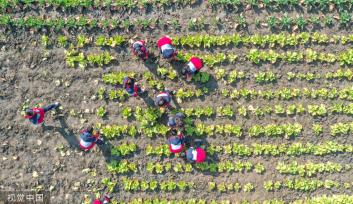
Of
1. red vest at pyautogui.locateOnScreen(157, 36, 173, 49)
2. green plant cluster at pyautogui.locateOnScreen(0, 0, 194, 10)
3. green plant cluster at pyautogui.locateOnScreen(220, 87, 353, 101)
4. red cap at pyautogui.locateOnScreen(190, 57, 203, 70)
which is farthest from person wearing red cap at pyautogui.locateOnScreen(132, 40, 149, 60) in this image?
green plant cluster at pyautogui.locateOnScreen(220, 87, 353, 101)

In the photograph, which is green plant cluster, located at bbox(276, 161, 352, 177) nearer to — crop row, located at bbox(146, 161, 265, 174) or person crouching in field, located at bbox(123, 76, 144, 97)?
crop row, located at bbox(146, 161, 265, 174)

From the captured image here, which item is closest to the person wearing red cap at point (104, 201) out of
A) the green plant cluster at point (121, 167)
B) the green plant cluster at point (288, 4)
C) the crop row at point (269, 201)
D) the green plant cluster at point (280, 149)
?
the crop row at point (269, 201)

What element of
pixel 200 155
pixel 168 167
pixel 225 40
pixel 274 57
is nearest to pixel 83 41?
pixel 225 40

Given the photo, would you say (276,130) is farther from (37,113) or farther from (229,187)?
(37,113)

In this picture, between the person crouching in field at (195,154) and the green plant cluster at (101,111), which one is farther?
the green plant cluster at (101,111)

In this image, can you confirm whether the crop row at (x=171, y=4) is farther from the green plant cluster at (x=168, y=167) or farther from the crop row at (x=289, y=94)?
the green plant cluster at (x=168, y=167)
